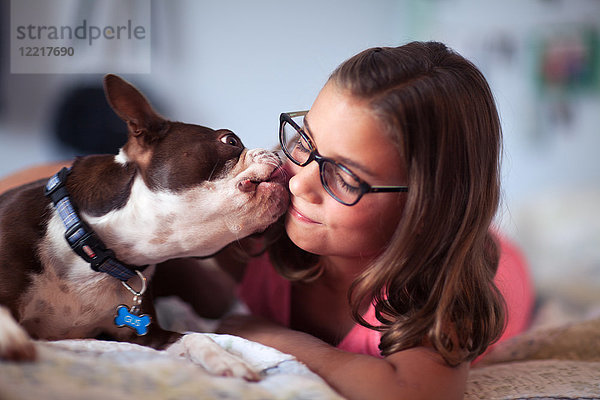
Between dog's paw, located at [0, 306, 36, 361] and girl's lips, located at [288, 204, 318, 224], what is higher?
girl's lips, located at [288, 204, 318, 224]

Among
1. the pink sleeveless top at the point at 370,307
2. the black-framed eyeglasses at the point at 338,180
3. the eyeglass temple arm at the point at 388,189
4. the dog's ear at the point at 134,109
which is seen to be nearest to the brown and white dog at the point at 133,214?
the dog's ear at the point at 134,109

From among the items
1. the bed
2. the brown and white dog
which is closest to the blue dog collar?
the brown and white dog

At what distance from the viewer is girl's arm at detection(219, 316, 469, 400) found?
37.9 inches

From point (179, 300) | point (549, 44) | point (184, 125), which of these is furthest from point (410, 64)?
point (549, 44)

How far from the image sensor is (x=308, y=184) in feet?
3.77

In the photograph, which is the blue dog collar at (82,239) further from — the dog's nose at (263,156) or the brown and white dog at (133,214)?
the dog's nose at (263,156)

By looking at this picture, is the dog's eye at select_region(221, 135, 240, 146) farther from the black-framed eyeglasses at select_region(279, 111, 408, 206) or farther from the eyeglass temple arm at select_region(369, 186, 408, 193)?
the eyeglass temple arm at select_region(369, 186, 408, 193)

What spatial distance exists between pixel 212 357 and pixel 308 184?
42 centimetres

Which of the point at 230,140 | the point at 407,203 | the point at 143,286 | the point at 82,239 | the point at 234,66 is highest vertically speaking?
the point at 234,66

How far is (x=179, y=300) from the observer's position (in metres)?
1.78

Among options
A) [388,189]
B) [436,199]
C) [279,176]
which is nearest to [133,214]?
[279,176]

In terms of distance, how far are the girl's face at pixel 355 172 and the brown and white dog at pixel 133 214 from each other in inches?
3.2

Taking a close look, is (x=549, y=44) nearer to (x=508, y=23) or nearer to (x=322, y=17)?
(x=508, y=23)

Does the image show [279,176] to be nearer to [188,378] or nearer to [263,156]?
[263,156]
